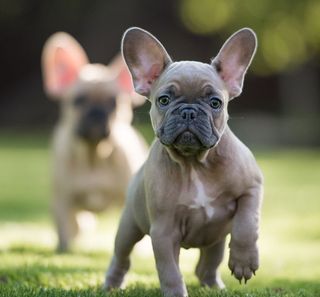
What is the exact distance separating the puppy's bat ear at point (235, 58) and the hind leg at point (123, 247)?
3.07ft

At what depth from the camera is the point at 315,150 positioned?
22.2m

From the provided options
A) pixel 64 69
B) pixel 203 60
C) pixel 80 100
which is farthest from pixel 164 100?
pixel 203 60

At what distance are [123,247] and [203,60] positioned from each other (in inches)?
851

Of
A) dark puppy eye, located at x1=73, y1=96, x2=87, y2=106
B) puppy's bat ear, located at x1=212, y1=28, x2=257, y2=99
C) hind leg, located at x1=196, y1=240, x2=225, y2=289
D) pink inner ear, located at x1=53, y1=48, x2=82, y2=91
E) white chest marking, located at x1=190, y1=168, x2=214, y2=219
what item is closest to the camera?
white chest marking, located at x1=190, y1=168, x2=214, y2=219

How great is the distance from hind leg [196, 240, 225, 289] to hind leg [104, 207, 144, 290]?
0.41m

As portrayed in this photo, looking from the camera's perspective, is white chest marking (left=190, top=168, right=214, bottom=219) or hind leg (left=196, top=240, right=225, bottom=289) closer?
white chest marking (left=190, top=168, right=214, bottom=219)

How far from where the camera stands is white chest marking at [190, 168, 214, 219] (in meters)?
4.84

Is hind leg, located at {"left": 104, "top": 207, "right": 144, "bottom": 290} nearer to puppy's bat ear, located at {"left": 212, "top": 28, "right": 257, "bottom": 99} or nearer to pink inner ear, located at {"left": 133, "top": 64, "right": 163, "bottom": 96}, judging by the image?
pink inner ear, located at {"left": 133, "top": 64, "right": 163, "bottom": 96}

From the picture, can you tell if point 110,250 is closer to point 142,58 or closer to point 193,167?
point 142,58

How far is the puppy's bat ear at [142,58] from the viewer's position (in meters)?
5.16

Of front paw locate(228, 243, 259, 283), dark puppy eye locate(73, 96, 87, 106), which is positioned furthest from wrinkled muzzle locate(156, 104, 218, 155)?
dark puppy eye locate(73, 96, 87, 106)

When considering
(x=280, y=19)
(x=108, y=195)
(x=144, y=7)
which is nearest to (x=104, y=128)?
(x=108, y=195)

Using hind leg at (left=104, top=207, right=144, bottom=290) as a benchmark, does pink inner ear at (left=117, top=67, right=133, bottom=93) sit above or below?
above

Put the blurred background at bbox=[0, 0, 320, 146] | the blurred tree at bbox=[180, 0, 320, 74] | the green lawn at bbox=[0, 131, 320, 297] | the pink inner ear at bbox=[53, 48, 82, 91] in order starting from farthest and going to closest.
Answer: the blurred background at bbox=[0, 0, 320, 146] < the blurred tree at bbox=[180, 0, 320, 74] < the pink inner ear at bbox=[53, 48, 82, 91] < the green lawn at bbox=[0, 131, 320, 297]
